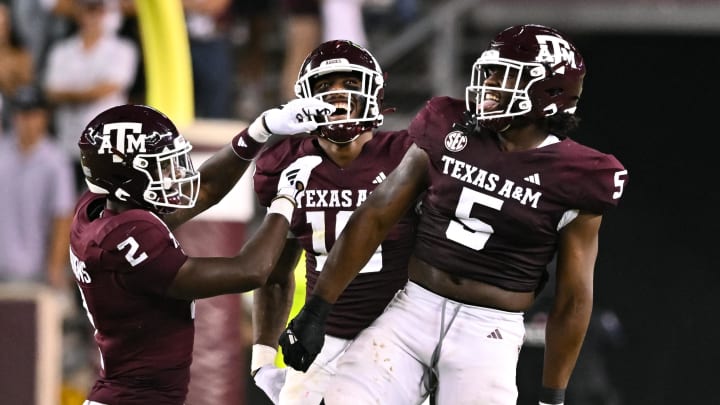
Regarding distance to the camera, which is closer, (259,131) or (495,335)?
(495,335)

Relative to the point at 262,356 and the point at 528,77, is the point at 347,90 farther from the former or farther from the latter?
the point at 262,356

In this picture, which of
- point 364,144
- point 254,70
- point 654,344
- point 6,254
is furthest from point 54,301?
point 654,344

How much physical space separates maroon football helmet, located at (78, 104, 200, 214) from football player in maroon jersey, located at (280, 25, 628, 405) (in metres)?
0.49

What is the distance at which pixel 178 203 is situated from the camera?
12.3 feet

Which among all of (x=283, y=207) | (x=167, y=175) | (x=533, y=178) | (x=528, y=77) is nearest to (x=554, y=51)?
(x=528, y=77)

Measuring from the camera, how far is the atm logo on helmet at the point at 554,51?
3.79 m

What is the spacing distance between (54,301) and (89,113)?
1.42 metres

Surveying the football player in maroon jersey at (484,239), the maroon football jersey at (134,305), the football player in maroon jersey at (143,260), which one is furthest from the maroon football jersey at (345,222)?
the maroon football jersey at (134,305)

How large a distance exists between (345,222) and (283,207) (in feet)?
1.34

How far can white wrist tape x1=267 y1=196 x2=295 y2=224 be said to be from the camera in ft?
12.3

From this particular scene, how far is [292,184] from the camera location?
389 cm

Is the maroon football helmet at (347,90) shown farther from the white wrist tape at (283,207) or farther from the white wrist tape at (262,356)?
the white wrist tape at (262,356)

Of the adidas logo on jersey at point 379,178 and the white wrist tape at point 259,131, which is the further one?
the adidas logo on jersey at point 379,178

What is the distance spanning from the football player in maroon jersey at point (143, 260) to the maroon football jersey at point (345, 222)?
0.36 metres
